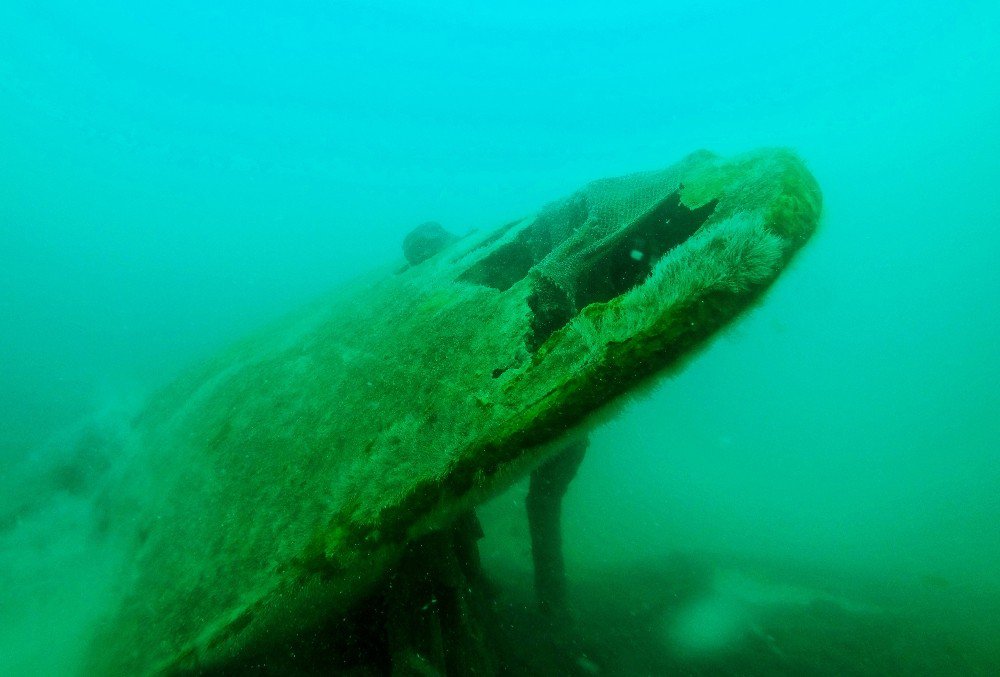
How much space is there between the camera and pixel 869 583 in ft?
36.2

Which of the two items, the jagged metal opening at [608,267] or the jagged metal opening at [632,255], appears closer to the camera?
the jagged metal opening at [608,267]

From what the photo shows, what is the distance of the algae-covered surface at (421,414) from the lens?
2039 mm

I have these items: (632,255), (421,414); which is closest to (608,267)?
(632,255)

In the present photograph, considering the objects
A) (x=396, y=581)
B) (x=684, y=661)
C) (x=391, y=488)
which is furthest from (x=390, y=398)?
(x=684, y=661)

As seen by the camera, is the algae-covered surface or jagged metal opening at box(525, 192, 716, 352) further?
jagged metal opening at box(525, 192, 716, 352)

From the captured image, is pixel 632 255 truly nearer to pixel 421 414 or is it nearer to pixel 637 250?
pixel 637 250

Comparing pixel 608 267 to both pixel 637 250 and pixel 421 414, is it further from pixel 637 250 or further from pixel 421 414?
pixel 421 414

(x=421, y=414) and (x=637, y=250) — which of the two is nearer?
(x=421, y=414)

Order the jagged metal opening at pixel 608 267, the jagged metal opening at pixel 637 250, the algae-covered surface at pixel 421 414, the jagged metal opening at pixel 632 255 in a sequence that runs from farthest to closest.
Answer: the jagged metal opening at pixel 637 250, the jagged metal opening at pixel 632 255, the jagged metal opening at pixel 608 267, the algae-covered surface at pixel 421 414

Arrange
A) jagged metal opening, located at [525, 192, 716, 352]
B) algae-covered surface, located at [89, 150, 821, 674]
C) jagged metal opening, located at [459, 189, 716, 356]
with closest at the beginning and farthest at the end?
algae-covered surface, located at [89, 150, 821, 674]
jagged metal opening, located at [459, 189, 716, 356]
jagged metal opening, located at [525, 192, 716, 352]

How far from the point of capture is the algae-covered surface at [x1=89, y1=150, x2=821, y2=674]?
6.69 ft

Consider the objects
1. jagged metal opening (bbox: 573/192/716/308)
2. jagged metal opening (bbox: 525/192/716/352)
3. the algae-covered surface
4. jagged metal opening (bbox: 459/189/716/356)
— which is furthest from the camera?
jagged metal opening (bbox: 573/192/716/308)

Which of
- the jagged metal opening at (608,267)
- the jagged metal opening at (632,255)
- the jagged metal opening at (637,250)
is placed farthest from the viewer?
the jagged metal opening at (637,250)

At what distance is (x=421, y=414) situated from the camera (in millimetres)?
2535
